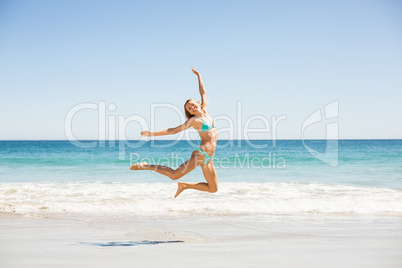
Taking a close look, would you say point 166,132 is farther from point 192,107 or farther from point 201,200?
point 201,200

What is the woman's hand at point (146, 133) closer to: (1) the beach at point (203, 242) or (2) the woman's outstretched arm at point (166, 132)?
(2) the woman's outstretched arm at point (166, 132)

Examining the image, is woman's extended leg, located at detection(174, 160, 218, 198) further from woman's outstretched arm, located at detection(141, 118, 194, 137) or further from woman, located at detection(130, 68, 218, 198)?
woman's outstretched arm, located at detection(141, 118, 194, 137)

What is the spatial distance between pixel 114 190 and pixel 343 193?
7.82 meters

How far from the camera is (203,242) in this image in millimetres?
6289

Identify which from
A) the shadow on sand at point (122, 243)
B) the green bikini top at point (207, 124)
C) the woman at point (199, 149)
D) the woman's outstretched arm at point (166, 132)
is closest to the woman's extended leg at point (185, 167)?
the woman at point (199, 149)

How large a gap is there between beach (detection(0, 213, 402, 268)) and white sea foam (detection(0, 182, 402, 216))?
1059mm

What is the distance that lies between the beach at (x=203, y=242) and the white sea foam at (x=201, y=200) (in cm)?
106

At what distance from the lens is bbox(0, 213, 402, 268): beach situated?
5164 mm

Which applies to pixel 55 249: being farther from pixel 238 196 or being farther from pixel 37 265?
pixel 238 196

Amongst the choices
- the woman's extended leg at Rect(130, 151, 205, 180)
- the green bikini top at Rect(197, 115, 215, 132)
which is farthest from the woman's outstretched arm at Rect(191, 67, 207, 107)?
the woman's extended leg at Rect(130, 151, 205, 180)

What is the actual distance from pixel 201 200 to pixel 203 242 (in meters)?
4.59

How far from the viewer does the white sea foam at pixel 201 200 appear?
31.7ft

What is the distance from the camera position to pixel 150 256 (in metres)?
Result: 5.42

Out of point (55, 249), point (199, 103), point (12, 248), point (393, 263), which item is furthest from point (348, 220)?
point (12, 248)
